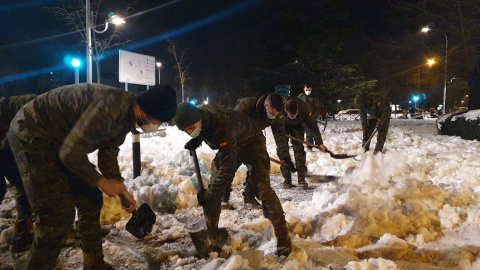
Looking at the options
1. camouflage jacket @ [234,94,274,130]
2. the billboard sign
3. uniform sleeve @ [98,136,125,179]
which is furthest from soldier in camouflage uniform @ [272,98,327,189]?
the billboard sign

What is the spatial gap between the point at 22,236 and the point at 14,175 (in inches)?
24.0

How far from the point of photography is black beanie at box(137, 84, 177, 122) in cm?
238

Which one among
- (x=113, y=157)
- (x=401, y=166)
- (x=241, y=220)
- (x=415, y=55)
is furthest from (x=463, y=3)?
(x=113, y=157)

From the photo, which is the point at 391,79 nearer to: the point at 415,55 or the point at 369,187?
the point at 415,55

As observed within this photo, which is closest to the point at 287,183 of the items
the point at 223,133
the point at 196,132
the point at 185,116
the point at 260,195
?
the point at 260,195

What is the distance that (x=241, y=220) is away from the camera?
4250 mm

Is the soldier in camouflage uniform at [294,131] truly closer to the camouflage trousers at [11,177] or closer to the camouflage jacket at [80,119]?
the camouflage jacket at [80,119]

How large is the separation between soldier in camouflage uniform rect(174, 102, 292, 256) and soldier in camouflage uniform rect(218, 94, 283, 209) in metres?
0.98

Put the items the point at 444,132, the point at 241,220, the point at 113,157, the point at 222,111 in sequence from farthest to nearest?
1. the point at 444,132
2. the point at 241,220
3. the point at 222,111
4. the point at 113,157

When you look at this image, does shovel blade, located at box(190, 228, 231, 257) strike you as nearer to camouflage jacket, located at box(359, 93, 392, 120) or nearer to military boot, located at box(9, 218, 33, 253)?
military boot, located at box(9, 218, 33, 253)

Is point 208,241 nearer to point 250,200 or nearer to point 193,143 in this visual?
point 193,143

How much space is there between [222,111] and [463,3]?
18.0m

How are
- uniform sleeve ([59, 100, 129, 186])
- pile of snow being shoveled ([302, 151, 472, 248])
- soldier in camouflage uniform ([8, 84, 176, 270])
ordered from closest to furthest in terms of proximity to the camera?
uniform sleeve ([59, 100, 129, 186]) → soldier in camouflage uniform ([8, 84, 176, 270]) → pile of snow being shoveled ([302, 151, 472, 248])

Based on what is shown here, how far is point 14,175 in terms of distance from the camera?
3.17 metres
